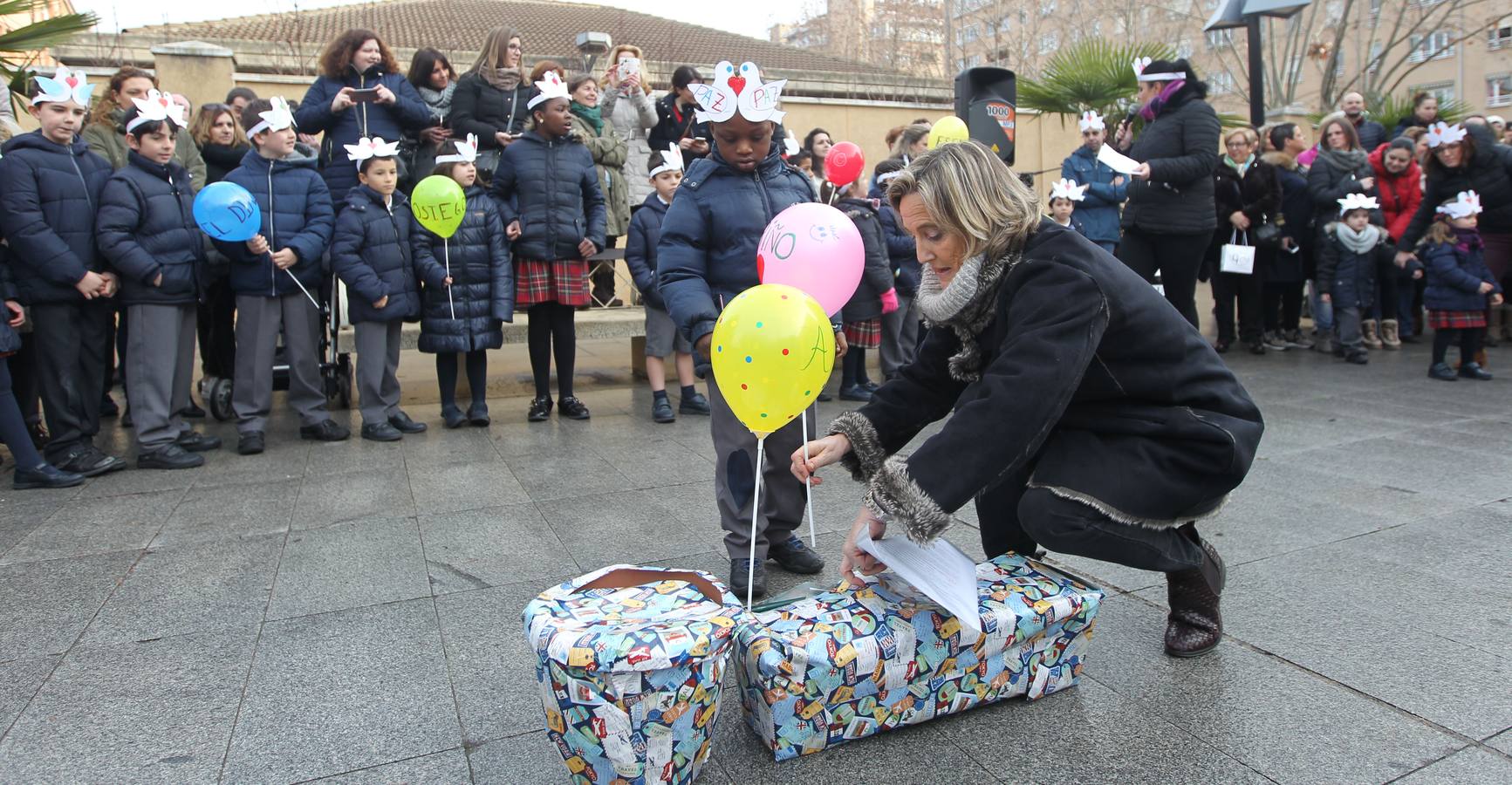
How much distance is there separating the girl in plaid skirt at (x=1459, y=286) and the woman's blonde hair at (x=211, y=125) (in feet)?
28.6

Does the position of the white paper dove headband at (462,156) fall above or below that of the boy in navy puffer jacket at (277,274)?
above

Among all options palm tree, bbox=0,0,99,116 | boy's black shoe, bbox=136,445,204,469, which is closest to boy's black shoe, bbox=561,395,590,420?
boy's black shoe, bbox=136,445,204,469

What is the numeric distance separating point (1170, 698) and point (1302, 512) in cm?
205

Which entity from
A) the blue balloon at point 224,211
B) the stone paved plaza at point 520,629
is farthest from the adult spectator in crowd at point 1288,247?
the blue balloon at point 224,211

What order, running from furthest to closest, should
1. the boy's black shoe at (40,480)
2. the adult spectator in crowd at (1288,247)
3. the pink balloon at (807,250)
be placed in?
the adult spectator in crowd at (1288,247) → the boy's black shoe at (40,480) → the pink balloon at (807,250)

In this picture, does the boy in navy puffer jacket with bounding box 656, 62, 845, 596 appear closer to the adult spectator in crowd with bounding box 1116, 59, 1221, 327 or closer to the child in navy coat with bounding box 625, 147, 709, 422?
the child in navy coat with bounding box 625, 147, 709, 422

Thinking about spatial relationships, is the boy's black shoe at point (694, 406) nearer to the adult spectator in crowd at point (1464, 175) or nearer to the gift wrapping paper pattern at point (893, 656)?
the gift wrapping paper pattern at point (893, 656)

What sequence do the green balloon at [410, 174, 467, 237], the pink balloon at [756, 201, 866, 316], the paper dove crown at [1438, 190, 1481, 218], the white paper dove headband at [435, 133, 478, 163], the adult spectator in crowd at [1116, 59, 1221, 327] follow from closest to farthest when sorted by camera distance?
the pink balloon at [756, 201, 866, 316] < the green balloon at [410, 174, 467, 237] < the white paper dove headband at [435, 133, 478, 163] < the adult spectator in crowd at [1116, 59, 1221, 327] < the paper dove crown at [1438, 190, 1481, 218]

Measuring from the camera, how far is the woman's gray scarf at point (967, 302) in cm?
270

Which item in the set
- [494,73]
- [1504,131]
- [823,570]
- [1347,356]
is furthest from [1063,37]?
[823,570]

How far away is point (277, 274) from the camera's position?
20.0 ft

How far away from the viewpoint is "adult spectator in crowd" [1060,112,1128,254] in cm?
831

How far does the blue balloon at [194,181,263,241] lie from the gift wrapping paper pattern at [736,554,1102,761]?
4.57m

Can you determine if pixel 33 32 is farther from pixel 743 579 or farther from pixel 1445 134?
pixel 1445 134
